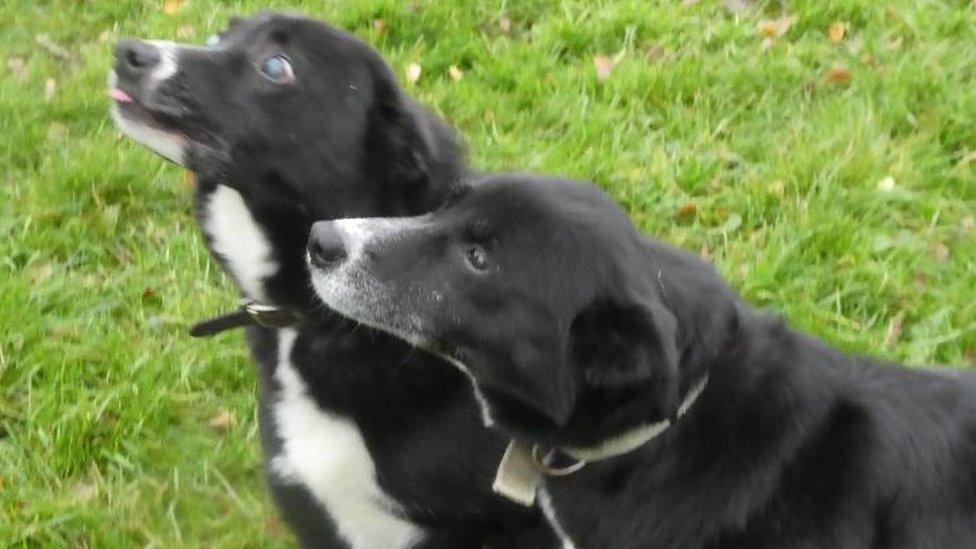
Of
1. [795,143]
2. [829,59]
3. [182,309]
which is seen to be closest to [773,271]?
[795,143]

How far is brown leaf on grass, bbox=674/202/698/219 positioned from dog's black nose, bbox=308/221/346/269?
2118 mm

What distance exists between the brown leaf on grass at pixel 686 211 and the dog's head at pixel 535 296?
1870 millimetres

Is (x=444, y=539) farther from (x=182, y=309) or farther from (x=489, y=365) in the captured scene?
(x=182, y=309)

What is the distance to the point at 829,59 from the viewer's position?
5.25 m

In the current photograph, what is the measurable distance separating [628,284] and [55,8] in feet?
13.9

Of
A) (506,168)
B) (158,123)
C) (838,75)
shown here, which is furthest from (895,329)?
(158,123)

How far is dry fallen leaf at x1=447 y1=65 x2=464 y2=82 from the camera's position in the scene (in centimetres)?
522

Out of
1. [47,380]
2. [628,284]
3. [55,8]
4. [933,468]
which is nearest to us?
[628,284]

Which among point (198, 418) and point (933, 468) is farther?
point (198, 418)

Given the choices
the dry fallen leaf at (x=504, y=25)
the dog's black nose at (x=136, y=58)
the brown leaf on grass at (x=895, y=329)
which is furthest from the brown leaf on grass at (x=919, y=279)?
the dog's black nose at (x=136, y=58)

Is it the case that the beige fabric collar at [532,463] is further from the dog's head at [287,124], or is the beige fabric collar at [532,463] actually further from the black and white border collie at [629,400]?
the dog's head at [287,124]

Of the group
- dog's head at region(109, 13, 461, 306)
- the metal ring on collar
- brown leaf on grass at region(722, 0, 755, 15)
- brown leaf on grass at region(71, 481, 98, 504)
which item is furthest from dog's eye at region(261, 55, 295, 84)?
brown leaf on grass at region(722, 0, 755, 15)

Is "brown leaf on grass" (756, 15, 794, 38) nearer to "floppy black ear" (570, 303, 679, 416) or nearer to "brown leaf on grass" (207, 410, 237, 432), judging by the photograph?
"brown leaf on grass" (207, 410, 237, 432)

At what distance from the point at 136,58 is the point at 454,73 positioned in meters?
2.39
